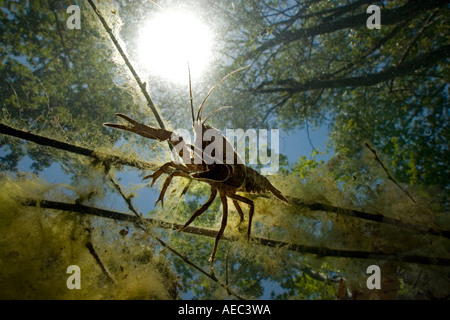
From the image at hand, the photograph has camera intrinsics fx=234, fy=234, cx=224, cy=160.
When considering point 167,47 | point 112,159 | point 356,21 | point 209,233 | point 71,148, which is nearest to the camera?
point 71,148

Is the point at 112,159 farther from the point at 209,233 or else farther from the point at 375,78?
the point at 375,78

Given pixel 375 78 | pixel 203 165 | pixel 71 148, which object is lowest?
pixel 203 165

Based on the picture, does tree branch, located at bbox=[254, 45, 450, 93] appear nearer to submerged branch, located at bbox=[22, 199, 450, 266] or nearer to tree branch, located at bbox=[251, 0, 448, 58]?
tree branch, located at bbox=[251, 0, 448, 58]

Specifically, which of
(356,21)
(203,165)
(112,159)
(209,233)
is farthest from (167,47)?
(356,21)

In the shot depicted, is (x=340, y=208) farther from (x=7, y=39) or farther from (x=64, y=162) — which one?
(x=7, y=39)

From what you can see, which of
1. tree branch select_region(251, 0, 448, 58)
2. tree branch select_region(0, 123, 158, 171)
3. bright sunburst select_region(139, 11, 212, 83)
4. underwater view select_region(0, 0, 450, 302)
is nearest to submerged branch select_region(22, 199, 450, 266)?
underwater view select_region(0, 0, 450, 302)

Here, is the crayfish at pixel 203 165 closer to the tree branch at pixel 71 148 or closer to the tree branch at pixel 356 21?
the tree branch at pixel 71 148

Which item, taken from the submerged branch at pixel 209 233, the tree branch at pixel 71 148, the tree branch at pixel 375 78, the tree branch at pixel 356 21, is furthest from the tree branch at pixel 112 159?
the tree branch at pixel 356 21

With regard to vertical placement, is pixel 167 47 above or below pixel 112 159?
above

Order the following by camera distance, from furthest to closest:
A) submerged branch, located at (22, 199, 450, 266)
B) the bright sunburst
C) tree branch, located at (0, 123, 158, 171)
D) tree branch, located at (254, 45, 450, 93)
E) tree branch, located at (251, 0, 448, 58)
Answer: tree branch, located at (254, 45, 450, 93), tree branch, located at (251, 0, 448, 58), the bright sunburst, submerged branch, located at (22, 199, 450, 266), tree branch, located at (0, 123, 158, 171)

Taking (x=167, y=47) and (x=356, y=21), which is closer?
(x=167, y=47)
